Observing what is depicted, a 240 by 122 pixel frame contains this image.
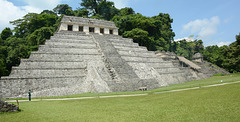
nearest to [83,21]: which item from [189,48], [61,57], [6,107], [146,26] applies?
[61,57]

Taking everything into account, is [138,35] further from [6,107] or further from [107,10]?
[6,107]

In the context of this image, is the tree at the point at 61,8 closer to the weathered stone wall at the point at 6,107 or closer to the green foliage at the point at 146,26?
the green foliage at the point at 146,26

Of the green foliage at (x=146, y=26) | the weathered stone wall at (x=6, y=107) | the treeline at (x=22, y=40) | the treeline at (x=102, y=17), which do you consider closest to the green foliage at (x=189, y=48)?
the treeline at (x=102, y=17)

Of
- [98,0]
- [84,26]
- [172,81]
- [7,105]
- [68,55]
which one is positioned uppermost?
[98,0]

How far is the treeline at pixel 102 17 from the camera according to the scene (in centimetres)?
4319

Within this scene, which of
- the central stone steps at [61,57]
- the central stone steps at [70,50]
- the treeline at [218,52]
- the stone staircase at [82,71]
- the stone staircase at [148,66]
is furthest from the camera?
the treeline at [218,52]

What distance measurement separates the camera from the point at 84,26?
146ft

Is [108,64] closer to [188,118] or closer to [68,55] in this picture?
[68,55]

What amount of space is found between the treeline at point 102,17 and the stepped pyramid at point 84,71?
1462 cm

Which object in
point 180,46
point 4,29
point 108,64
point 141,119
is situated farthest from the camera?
point 180,46

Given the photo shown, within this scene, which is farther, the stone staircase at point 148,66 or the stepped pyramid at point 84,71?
the stone staircase at point 148,66

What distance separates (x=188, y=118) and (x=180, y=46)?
103 meters

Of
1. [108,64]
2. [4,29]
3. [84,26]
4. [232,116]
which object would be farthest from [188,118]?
[4,29]

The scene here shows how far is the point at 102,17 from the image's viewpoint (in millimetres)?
75375
